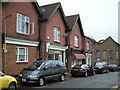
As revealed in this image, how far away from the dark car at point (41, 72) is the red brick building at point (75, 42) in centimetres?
1281

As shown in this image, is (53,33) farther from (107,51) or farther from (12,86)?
(107,51)

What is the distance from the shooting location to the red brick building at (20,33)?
825 inches

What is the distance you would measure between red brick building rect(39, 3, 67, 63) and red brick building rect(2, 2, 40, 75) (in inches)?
34.3

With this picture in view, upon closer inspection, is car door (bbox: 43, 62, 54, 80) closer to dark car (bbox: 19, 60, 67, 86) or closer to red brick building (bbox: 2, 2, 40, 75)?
dark car (bbox: 19, 60, 67, 86)

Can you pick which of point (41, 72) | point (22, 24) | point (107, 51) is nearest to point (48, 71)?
point (41, 72)

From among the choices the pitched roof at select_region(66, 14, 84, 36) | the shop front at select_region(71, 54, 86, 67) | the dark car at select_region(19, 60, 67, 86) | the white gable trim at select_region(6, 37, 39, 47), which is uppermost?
the pitched roof at select_region(66, 14, 84, 36)

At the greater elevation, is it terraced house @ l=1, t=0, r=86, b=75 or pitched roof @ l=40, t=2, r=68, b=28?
pitched roof @ l=40, t=2, r=68, b=28

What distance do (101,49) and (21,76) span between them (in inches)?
1735

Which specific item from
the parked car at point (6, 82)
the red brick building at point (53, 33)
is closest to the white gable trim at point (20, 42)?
the red brick building at point (53, 33)

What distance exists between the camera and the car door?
1816 centimetres

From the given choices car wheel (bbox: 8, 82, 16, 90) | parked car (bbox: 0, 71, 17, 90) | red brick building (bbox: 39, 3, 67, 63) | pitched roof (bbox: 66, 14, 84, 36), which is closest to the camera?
parked car (bbox: 0, 71, 17, 90)

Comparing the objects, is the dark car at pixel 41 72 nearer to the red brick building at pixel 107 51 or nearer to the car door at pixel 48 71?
the car door at pixel 48 71

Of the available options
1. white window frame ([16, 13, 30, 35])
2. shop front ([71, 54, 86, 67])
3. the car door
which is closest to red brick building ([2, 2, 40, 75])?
white window frame ([16, 13, 30, 35])

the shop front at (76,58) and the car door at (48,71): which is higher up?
the shop front at (76,58)
